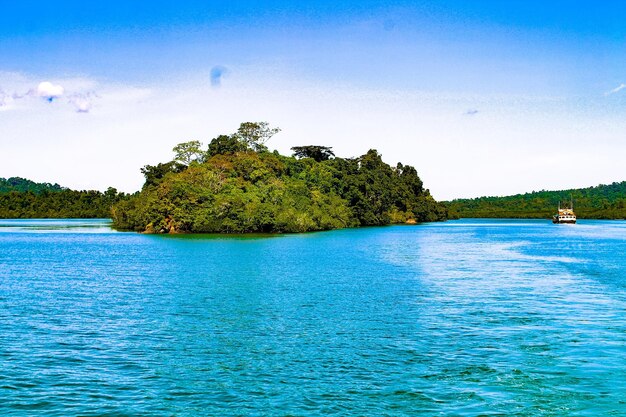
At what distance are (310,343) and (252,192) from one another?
7334 cm

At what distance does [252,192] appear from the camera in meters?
90.8

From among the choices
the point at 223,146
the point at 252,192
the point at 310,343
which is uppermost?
the point at 223,146

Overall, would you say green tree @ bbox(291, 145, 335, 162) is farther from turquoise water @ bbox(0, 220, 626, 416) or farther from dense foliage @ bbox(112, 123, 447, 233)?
turquoise water @ bbox(0, 220, 626, 416)

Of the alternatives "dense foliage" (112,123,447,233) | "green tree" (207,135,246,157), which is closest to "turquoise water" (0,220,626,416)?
"dense foliage" (112,123,447,233)

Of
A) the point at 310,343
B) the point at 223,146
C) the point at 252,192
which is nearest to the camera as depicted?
the point at 310,343

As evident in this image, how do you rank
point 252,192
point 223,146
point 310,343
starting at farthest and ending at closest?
point 223,146 → point 252,192 → point 310,343

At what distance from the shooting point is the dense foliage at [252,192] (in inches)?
3455

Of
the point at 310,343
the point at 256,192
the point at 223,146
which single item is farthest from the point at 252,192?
the point at 310,343

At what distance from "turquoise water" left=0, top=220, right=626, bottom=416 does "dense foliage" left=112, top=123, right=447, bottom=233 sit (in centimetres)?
5021

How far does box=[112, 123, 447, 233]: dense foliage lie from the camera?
87750 mm

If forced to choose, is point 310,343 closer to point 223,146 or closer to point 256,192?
point 256,192

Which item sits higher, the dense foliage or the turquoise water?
the dense foliage

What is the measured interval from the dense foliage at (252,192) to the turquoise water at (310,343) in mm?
50209

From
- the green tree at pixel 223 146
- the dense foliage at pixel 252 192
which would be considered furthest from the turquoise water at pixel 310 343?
the green tree at pixel 223 146
